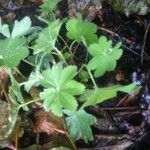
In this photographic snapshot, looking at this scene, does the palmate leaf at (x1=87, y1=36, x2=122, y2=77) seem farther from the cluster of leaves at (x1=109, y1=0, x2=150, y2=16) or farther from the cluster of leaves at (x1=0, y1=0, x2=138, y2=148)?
the cluster of leaves at (x1=109, y1=0, x2=150, y2=16)

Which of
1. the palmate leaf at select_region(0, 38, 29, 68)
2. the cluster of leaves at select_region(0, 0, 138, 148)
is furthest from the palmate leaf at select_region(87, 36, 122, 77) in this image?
the palmate leaf at select_region(0, 38, 29, 68)

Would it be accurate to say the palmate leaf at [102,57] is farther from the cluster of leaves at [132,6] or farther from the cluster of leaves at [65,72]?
the cluster of leaves at [132,6]

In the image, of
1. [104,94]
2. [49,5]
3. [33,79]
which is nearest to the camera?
[104,94]

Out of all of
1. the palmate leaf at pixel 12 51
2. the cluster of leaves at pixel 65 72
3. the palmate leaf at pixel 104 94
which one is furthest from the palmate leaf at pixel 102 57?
the palmate leaf at pixel 12 51

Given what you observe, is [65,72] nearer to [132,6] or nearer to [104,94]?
[104,94]

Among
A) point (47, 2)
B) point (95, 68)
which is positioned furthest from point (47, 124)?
point (47, 2)

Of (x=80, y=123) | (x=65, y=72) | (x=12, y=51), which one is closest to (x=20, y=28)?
(x=12, y=51)
